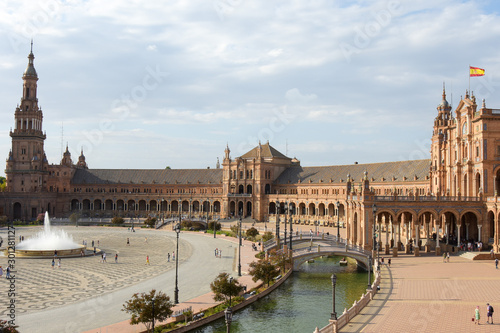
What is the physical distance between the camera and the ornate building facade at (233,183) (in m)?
86.2

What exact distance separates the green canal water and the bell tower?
328ft

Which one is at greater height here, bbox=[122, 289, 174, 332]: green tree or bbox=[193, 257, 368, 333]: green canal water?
bbox=[122, 289, 174, 332]: green tree

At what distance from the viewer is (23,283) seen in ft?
161

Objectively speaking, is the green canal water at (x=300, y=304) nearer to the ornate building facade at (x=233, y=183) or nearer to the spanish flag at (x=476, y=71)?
the ornate building facade at (x=233, y=183)

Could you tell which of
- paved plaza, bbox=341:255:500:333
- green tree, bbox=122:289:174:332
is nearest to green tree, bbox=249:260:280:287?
paved plaza, bbox=341:255:500:333

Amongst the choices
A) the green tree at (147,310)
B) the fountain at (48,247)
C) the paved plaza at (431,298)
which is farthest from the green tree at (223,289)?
the fountain at (48,247)

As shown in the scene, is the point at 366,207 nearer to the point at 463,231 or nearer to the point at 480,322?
the point at 463,231

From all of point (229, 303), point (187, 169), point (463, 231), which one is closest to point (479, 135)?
point (463, 231)

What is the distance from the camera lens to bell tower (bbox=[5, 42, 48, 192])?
13662cm

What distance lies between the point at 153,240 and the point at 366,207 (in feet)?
133

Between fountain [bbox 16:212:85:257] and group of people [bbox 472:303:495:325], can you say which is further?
fountain [bbox 16:212:85:257]

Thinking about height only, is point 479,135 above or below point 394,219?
above

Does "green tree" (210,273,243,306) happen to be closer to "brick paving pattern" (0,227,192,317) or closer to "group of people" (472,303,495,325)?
"brick paving pattern" (0,227,192,317)

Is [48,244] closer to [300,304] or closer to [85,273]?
[85,273]
